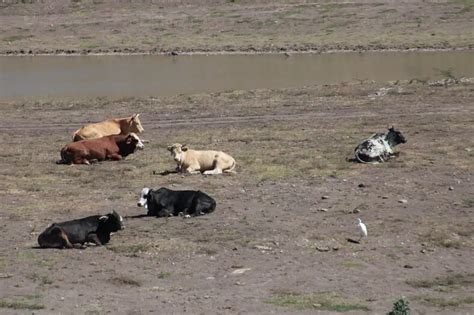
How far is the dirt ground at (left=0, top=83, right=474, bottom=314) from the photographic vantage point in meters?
12.3

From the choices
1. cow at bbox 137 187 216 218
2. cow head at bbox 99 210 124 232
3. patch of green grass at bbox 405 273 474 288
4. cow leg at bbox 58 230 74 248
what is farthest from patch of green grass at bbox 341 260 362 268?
cow leg at bbox 58 230 74 248

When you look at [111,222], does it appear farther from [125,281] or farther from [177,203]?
[125,281]

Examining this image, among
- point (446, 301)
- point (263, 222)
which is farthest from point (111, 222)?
point (446, 301)

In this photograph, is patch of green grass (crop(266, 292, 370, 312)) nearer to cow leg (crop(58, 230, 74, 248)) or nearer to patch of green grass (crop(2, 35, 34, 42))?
cow leg (crop(58, 230, 74, 248))

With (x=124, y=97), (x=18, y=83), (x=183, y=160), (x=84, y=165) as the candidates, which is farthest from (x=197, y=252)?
(x=18, y=83)

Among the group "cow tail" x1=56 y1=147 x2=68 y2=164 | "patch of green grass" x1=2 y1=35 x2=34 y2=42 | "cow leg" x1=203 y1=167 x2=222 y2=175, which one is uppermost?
"cow leg" x1=203 y1=167 x2=222 y2=175

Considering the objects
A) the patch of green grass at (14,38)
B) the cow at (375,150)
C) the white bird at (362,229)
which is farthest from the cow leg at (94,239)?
the patch of green grass at (14,38)

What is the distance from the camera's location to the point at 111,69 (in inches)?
1896

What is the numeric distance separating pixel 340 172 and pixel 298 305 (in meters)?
8.42

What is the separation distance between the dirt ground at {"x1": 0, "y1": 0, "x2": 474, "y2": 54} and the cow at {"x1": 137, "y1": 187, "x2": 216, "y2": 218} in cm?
3581

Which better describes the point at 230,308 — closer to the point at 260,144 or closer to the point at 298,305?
the point at 298,305

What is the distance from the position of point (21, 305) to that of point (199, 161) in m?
8.67

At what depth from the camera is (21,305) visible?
11859mm

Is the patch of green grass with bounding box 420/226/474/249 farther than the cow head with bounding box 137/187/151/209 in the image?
No
